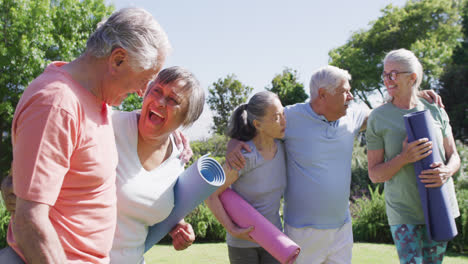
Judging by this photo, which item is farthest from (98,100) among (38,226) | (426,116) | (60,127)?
(426,116)

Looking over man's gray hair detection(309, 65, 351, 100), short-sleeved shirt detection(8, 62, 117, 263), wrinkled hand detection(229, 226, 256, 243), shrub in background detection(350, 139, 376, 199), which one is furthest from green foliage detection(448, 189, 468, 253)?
short-sleeved shirt detection(8, 62, 117, 263)

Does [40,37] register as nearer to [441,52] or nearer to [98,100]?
[98,100]

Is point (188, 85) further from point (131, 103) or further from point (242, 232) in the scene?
point (131, 103)

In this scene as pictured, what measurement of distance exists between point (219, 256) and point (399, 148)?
4.58 metres

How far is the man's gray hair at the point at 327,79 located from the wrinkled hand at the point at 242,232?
127 centimetres

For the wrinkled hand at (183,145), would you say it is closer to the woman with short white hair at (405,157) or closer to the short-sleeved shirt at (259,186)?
the short-sleeved shirt at (259,186)

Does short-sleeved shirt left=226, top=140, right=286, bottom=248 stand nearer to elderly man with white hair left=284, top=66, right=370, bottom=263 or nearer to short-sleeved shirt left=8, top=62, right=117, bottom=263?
elderly man with white hair left=284, top=66, right=370, bottom=263

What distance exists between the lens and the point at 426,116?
3.06 m

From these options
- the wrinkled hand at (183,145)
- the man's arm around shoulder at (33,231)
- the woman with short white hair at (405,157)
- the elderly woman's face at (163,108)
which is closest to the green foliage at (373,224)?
the woman with short white hair at (405,157)

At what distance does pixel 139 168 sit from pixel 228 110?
78.0ft

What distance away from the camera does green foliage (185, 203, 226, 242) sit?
8.88 meters

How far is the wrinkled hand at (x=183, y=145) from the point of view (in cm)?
264

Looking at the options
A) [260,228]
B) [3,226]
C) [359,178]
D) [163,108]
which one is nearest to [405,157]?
[260,228]

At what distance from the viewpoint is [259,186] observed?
3182 millimetres
